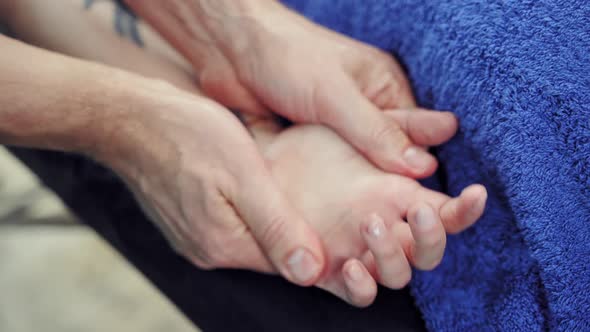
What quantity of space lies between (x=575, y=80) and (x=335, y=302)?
319 millimetres

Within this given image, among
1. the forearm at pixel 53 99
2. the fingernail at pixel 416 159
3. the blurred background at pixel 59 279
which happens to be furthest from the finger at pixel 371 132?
the blurred background at pixel 59 279

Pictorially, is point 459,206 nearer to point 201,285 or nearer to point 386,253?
point 386,253

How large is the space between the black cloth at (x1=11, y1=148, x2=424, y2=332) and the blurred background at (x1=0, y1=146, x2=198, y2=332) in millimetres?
285

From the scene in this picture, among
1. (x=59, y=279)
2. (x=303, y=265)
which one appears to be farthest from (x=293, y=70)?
(x=59, y=279)

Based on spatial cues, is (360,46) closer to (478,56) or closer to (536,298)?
(478,56)

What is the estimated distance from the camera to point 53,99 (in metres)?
0.56

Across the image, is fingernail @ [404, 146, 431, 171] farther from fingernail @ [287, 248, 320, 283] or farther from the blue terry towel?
fingernail @ [287, 248, 320, 283]

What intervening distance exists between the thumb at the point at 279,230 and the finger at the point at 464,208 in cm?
13

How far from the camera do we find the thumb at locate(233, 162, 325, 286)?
1.80 feet

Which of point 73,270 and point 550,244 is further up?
point 550,244

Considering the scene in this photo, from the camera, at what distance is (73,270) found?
1000mm

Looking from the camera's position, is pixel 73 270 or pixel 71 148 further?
pixel 73 270

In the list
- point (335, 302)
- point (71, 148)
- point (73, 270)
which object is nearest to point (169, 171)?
point (71, 148)

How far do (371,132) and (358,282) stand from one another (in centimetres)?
17
